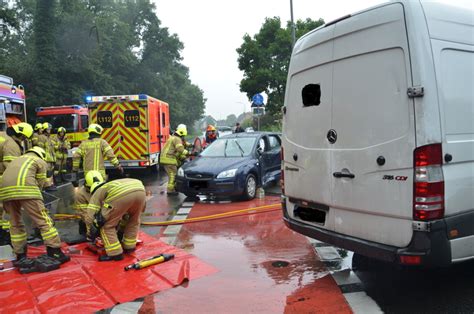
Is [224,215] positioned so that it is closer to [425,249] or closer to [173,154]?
[173,154]

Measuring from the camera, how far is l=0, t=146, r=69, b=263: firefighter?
4965mm

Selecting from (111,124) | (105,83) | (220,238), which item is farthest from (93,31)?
(220,238)

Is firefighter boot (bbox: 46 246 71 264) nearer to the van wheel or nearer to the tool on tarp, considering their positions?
the tool on tarp

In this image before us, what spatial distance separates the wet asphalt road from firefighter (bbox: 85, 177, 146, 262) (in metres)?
Answer: 2.49

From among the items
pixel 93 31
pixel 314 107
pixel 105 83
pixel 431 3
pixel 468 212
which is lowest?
pixel 468 212

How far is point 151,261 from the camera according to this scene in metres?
5.01

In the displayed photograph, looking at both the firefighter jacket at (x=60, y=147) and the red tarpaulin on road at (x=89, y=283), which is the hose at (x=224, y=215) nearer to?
the red tarpaulin on road at (x=89, y=283)

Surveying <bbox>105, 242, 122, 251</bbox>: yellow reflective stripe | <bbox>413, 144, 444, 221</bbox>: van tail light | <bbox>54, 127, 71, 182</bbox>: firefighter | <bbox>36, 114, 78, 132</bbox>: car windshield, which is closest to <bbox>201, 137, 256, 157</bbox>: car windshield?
<bbox>105, 242, 122, 251</bbox>: yellow reflective stripe

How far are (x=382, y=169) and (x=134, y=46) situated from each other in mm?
47883

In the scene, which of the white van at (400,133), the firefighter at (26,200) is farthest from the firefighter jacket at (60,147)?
the white van at (400,133)

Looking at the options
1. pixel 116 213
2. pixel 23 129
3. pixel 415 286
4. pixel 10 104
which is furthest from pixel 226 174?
pixel 415 286

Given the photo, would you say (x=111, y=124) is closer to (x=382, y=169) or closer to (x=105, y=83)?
(x=382, y=169)

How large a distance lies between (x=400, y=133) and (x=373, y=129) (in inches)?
10.9

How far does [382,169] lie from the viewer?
3.61m
